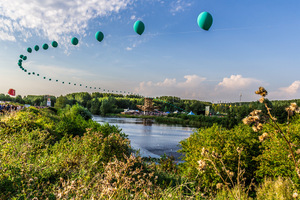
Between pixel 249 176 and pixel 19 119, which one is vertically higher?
pixel 19 119

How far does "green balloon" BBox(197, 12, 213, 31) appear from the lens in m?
5.61

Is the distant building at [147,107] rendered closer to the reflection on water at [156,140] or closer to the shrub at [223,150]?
the reflection on water at [156,140]

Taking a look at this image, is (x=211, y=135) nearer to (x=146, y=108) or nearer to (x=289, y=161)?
(x=289, y=161)

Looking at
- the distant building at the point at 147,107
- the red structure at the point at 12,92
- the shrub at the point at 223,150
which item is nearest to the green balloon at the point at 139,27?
the shrub at the point at 223,150

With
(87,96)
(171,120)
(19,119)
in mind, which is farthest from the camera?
Result: (87,96)

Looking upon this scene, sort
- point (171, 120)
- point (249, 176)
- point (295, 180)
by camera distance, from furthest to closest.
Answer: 1. point (171, 120)
2. point (249, 176)
3. point (295, 180)

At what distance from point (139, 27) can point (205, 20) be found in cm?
236

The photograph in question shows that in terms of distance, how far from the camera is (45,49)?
1316 cm

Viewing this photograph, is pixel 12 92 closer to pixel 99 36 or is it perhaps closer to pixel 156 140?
Result: pixel 156 140

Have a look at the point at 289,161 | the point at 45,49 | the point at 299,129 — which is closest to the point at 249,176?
the point at 289,161

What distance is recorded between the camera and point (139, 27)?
7137 millimetres

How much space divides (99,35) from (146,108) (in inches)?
2567

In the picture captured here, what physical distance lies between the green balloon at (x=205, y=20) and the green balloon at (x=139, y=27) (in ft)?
7.08

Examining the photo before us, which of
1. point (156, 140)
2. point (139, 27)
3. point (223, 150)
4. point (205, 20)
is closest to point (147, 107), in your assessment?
point (156, 140)
